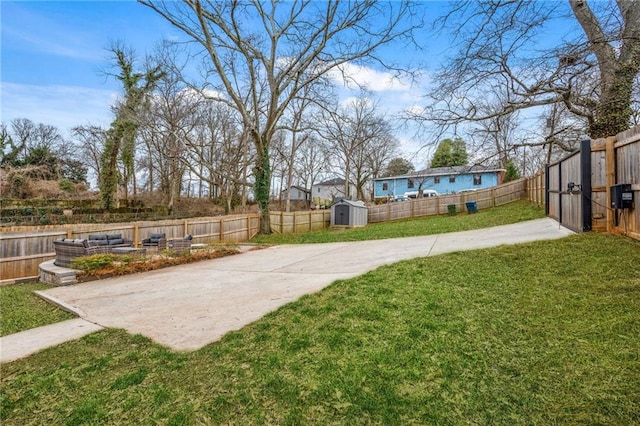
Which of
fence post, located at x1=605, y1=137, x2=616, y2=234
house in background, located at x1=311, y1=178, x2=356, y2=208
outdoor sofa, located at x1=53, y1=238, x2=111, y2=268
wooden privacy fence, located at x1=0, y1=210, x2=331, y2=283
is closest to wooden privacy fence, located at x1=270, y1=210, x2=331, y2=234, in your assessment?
wooden privacy fence, located at x1=0, y1=210, x2=331, y2=283

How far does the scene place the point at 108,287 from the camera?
20.9 feet

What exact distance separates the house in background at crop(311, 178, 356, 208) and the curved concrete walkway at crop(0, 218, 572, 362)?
32.0 metres

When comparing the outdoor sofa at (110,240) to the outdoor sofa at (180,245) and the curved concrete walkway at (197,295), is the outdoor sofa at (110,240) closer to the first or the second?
the outdoor sofa at (180,245)

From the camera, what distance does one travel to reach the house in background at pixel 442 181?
100 feet

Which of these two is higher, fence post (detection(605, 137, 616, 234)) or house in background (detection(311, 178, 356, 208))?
house in background (detection(311, 178, 356, 208))

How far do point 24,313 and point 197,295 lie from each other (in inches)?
99.4

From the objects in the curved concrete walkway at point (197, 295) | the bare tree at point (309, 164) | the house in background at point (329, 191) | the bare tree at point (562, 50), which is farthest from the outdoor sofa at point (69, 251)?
the house in background at point (329, 191)

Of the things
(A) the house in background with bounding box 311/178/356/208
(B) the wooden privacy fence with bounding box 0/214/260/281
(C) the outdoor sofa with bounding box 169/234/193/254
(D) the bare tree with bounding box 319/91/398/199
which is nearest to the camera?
(B) the wooden privacy fence with bounding box 0/214/260/281

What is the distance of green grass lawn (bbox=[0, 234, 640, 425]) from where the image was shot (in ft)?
7.02

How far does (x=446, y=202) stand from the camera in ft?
67.8

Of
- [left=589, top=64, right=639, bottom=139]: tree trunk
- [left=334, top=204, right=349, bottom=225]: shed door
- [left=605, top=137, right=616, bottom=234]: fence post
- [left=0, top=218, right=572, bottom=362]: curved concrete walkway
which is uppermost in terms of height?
[left=589, top=64, right=639, bottom=139]: tree trunk

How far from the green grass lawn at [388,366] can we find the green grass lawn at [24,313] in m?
1.42

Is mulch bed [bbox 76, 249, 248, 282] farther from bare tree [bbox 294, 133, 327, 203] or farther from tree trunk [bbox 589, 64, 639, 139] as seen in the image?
bare tree [bbox 294, 133, 327, 203]

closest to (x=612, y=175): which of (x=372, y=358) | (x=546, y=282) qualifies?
(x=546, y=282)
